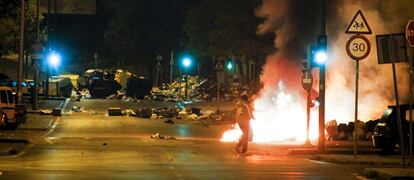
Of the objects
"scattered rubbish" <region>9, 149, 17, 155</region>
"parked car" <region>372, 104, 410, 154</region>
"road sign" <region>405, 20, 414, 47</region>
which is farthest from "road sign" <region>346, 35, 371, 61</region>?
"scattered rubbish" <region>9, 149, 17, 155</region>

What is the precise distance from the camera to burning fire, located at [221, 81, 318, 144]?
2894 cm

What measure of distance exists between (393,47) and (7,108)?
17.5 metres

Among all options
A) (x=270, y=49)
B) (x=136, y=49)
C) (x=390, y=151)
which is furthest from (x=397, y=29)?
(x=136, y=49)

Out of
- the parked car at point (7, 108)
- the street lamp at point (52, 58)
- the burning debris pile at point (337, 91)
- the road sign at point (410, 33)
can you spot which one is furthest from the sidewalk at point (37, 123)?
the road sign at point (410, 33)

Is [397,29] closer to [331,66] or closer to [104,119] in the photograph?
[331,66]

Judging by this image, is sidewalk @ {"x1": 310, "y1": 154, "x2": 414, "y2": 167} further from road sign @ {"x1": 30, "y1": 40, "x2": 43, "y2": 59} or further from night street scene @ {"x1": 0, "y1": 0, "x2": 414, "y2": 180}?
road sign @ {"x1": 30, "y1": 40, "x2": 43, "y2": 59}

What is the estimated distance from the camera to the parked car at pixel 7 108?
29.8m

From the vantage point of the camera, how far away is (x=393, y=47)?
17297mm

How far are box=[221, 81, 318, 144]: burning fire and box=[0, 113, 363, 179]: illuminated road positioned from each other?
1.71 m

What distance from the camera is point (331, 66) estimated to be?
114 feet

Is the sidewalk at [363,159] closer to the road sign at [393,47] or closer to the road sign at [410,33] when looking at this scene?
the road sign at [393,47]

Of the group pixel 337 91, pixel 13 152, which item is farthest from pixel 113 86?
pixel 13 152

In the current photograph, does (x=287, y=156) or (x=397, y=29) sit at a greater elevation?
(x=397, y=29)

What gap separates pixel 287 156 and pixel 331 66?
45.0ft
